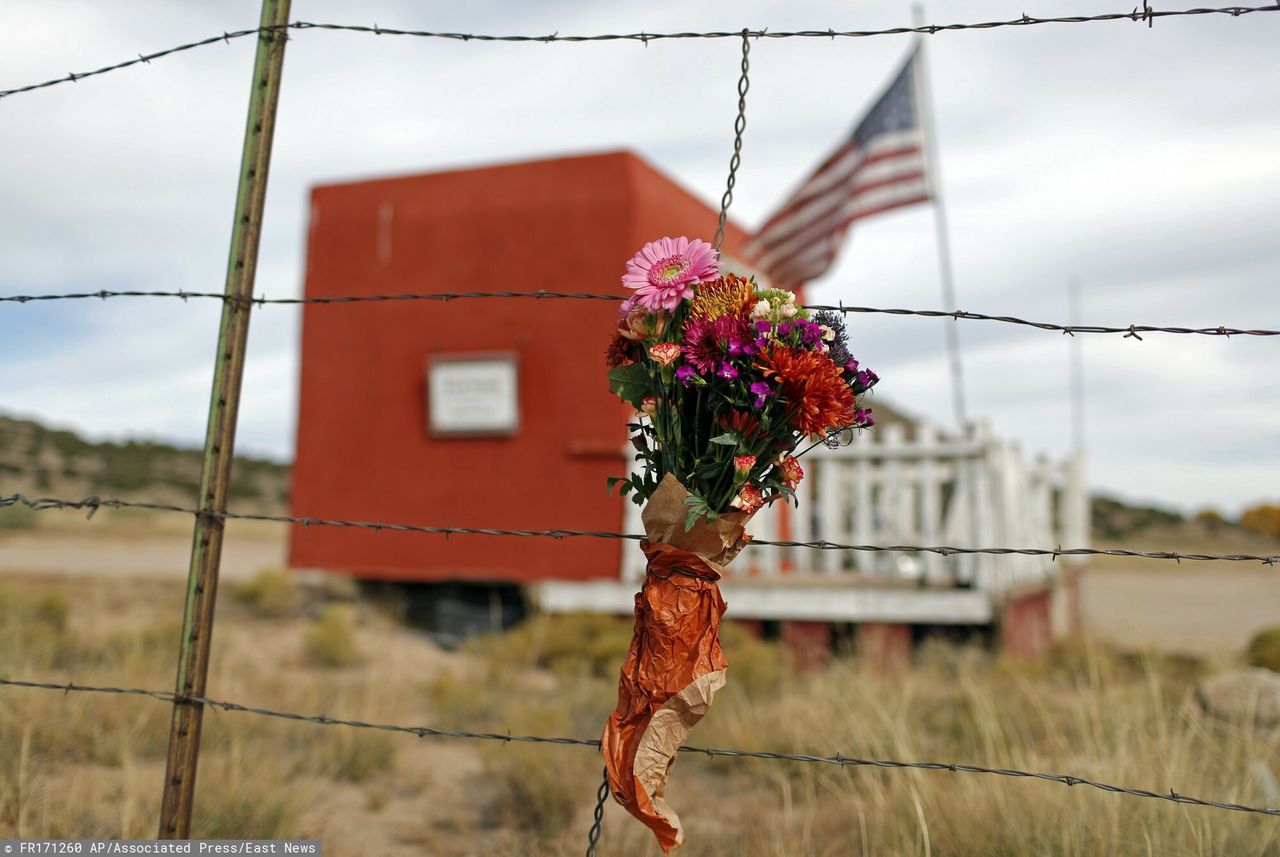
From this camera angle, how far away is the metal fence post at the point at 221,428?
2959 mm

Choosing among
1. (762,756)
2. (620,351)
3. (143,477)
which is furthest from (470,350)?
(143,477)

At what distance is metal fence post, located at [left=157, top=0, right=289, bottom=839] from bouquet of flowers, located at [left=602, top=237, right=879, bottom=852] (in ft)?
4.08

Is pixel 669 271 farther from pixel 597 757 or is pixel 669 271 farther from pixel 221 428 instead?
pixel 597 757

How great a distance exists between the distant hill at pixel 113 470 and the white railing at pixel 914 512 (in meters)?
30.5

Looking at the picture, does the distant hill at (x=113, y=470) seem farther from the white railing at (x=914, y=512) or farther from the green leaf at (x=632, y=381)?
the green leaf at (x=632, y=381)

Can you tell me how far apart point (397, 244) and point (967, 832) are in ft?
25.6

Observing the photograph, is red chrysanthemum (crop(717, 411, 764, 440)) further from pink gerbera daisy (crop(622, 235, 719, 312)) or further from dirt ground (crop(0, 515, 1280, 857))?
dirt ground (crop(0, 515, 1280, 857))

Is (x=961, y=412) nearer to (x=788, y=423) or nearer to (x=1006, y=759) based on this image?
(x=1006, y=759)

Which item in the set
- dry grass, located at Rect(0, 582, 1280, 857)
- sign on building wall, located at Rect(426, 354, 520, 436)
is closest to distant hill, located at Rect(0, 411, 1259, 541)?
sign on building wall, located at Rect(426, 354, 520, 436)

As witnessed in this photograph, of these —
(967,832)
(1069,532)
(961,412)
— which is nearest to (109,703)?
(967,832)

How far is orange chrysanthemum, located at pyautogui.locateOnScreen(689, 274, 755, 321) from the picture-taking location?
7.57 feet

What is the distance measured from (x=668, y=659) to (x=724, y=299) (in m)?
0.78

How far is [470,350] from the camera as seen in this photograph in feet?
31.3

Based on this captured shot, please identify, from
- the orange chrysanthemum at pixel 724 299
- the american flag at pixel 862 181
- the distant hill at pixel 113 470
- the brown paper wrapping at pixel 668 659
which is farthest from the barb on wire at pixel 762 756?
the distant hill at pixel 113 470
